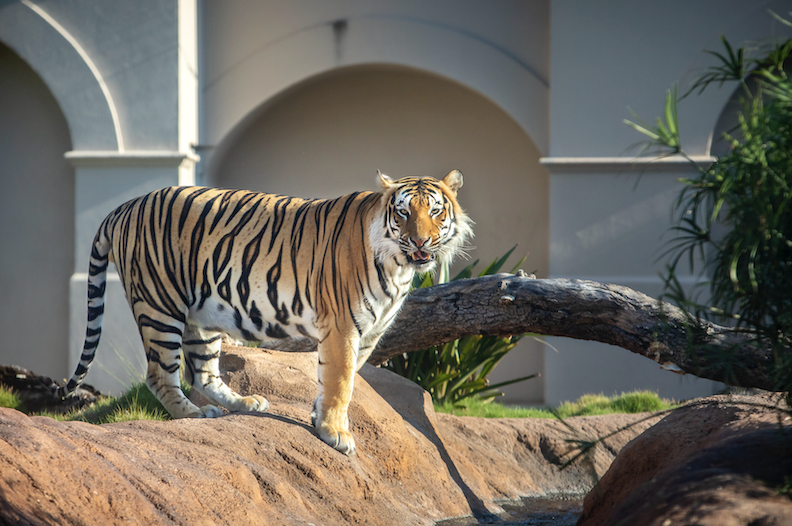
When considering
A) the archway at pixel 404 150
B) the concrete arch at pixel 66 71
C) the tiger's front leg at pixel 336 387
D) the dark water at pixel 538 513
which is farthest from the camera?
the archway at pixel 404 150

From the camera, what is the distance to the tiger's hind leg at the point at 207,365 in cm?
398

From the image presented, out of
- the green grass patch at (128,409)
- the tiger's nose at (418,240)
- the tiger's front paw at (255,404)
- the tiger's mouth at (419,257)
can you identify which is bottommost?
the green grass patch at (128,409)

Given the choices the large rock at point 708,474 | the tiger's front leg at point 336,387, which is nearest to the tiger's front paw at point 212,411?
the tiger's front leg at point 336,387

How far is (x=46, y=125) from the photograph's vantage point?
27.0 feet

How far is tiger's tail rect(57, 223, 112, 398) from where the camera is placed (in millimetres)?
4062

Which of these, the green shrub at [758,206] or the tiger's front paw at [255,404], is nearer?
the green shrub at [758,206]

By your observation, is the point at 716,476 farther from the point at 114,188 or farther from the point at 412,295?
the point at 114,188

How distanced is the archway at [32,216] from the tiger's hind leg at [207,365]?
15.8 ft

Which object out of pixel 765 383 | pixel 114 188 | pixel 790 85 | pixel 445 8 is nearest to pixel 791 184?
pixel 790 85

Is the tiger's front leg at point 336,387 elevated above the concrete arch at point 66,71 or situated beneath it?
situated beneath

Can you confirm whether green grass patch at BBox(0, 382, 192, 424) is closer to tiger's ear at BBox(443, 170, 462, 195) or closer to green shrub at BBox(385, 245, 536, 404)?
green shrub at BBox(385, 245, 536, 404)

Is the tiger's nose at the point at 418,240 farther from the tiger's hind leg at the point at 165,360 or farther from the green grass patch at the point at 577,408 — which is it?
the green grass patch at the point at 577,408

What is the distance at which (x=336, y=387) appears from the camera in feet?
11.6

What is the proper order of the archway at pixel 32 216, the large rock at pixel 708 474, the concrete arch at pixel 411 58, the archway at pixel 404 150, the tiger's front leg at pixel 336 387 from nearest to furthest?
the large rock at pixel 708 474, the tiger's front leg at pixel 336 387, the concrete arch at pixel 411 58, the archway at pixel 32 216, the archway at pixel 404 150
